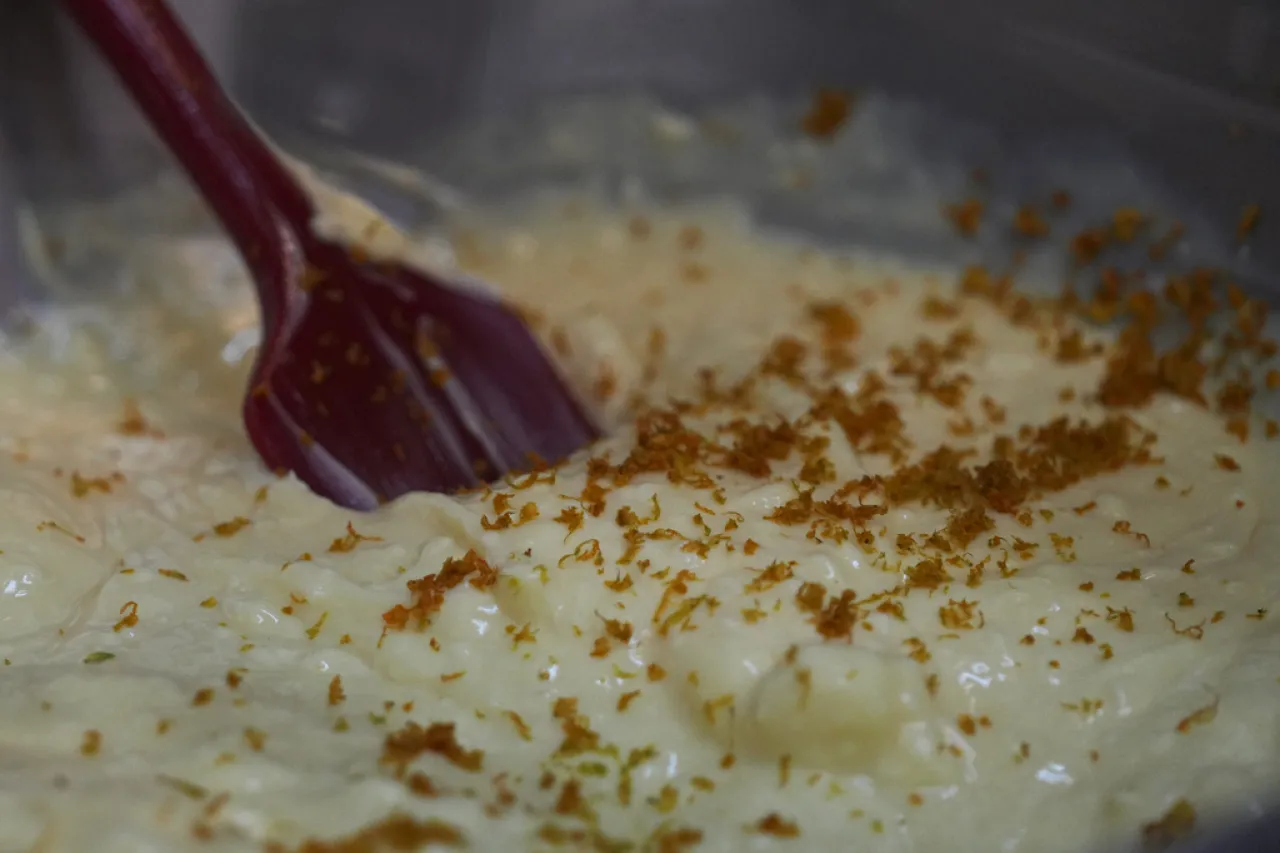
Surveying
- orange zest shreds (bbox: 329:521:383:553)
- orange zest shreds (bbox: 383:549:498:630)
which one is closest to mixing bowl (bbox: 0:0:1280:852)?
orange zest shreds (bbox: 329:521:383:553)

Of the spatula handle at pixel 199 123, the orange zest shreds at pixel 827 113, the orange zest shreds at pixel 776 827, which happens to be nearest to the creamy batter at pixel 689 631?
the orange zest shreds at pixel 776 827

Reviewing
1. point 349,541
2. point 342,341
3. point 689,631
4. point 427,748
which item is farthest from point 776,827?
point 342,341

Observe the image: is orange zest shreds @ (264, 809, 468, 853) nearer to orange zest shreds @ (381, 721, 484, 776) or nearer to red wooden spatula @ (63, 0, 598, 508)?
orange zest shreds @ (381, 721, 484, 776)

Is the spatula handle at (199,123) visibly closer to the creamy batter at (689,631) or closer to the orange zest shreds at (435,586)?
the creamy batter at (689,631)

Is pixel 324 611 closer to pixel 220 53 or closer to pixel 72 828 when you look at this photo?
pixel 72 828

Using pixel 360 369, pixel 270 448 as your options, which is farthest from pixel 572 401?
pixel 270 448

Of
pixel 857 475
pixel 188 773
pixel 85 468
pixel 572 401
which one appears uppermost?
pixel 857 475
